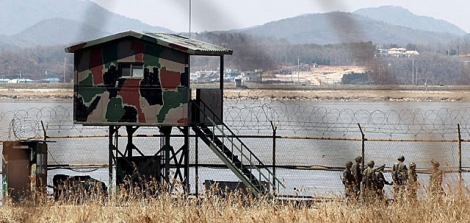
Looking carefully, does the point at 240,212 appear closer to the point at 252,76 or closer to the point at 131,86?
the point at 131,86

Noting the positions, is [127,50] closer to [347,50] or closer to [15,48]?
[15,48]

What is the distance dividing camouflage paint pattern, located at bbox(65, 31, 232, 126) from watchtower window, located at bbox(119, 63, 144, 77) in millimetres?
68

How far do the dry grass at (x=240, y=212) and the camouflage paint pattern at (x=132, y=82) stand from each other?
218 inches

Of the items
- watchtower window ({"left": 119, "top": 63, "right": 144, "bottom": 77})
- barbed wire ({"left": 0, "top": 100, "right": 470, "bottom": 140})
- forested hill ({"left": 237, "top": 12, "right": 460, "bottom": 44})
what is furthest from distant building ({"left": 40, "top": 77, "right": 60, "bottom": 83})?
watchtower window ({"left": 119, "top": 63, "right": 144, "bottom": 77})

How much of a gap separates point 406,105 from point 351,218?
1031cm

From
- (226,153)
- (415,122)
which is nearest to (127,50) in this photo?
(226,153)

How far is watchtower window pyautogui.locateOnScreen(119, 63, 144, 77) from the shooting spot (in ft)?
76.7

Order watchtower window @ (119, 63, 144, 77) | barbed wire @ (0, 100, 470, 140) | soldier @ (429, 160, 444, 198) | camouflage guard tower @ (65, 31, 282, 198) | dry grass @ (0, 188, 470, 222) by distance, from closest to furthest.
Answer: barbed wire @ (0, 100, 470, 140), soldier @ (429, 160, 444, 198), dry grass @ (0, 188, 470, 222), camouflage guard tower @ (65, 31, 282, 198), watchtower window @ (119, 63, 144, 77)

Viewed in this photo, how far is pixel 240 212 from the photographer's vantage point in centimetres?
1548

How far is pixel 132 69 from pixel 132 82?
40cm

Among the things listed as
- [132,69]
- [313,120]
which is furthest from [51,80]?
[313,120]

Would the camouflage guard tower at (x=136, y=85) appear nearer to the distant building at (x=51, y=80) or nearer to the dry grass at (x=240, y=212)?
the dry grass at (x=240, y=212)

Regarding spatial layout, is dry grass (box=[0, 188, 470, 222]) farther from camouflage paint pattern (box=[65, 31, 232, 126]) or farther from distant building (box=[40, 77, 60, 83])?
distant building (box=[40, 77, 60, 83])

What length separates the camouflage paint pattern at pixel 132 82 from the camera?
23.1m
